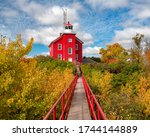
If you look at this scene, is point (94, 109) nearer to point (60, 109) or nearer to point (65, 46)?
point (60, 109)

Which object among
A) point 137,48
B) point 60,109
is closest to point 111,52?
point 137,48

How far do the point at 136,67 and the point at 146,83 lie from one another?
15099mm

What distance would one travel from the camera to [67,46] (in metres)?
62.5

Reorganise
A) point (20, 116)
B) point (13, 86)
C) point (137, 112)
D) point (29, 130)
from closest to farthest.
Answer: point (29, 130) < point (20, 116) < point (13, 86) < point (137, 112)

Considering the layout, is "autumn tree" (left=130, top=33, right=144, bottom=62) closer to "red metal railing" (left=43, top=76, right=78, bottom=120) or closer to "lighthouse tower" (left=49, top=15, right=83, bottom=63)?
"lighthouse tower" (left=49, top=15, right=83, bottom=63)

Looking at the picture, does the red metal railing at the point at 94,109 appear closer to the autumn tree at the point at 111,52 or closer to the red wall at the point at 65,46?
the red wall at the point at 65,46

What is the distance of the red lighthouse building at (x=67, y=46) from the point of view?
62.5m

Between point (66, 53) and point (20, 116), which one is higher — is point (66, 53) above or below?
above

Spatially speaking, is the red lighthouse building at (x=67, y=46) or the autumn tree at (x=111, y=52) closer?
the red lighthouse building at (x=67, y=46)

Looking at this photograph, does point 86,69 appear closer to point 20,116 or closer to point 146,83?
point 146,83

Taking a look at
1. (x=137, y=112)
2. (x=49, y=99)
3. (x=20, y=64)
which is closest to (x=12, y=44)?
(x=20, y=64)

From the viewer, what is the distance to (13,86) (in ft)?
44.7

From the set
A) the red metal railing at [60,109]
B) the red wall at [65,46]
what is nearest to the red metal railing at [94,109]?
the red metal railing at [60,109]

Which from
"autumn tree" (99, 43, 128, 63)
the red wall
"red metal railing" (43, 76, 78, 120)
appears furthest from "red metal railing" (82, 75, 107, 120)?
"autumn tree" (99, 43, 128, 63)
